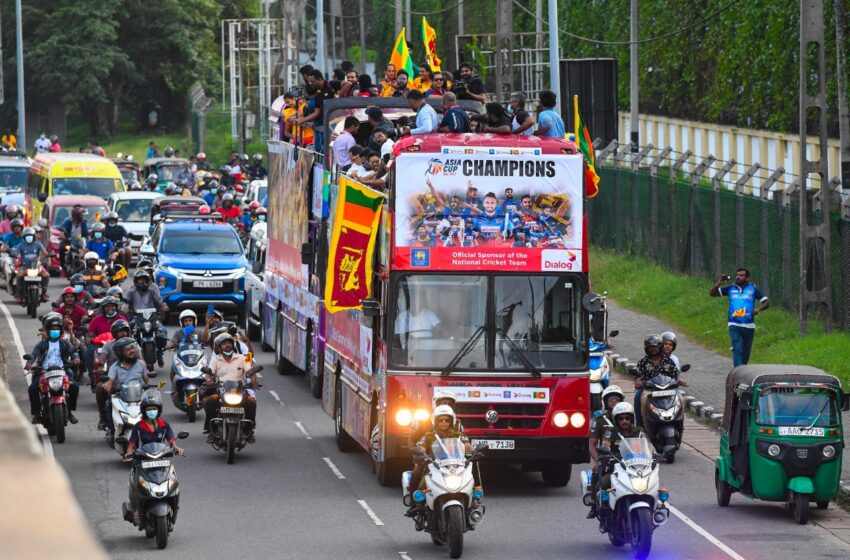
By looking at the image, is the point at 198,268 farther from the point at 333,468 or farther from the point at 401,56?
the point at 333,468

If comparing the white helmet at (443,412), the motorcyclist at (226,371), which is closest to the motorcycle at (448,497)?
the white helmet at (443,412)

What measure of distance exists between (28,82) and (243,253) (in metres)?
60.2

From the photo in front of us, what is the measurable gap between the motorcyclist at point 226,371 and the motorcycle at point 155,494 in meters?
4.72

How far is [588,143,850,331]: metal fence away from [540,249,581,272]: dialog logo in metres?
9.54

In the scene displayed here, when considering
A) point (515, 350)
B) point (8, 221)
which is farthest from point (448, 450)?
point (8, 221)

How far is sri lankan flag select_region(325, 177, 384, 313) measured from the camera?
16.2m

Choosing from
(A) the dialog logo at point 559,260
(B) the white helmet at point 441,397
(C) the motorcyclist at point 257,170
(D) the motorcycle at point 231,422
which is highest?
(C) the motorcyclist at point 257,170

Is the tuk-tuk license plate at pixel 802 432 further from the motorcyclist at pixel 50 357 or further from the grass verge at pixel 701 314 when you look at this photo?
the motorcyclist at pixel 50 357

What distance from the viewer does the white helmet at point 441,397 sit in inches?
550

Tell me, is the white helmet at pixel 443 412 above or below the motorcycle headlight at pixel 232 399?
above

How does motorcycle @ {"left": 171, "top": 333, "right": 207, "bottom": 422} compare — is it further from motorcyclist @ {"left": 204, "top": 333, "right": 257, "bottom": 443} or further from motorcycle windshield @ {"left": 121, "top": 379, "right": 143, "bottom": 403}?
motorcycle windshield @ {"left": 121, "top": 379, "right": 143, "bottom": 403}

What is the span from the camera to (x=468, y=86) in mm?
22438

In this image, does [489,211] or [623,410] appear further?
[489,211]

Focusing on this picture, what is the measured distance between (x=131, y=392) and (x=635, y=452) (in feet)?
21.1
